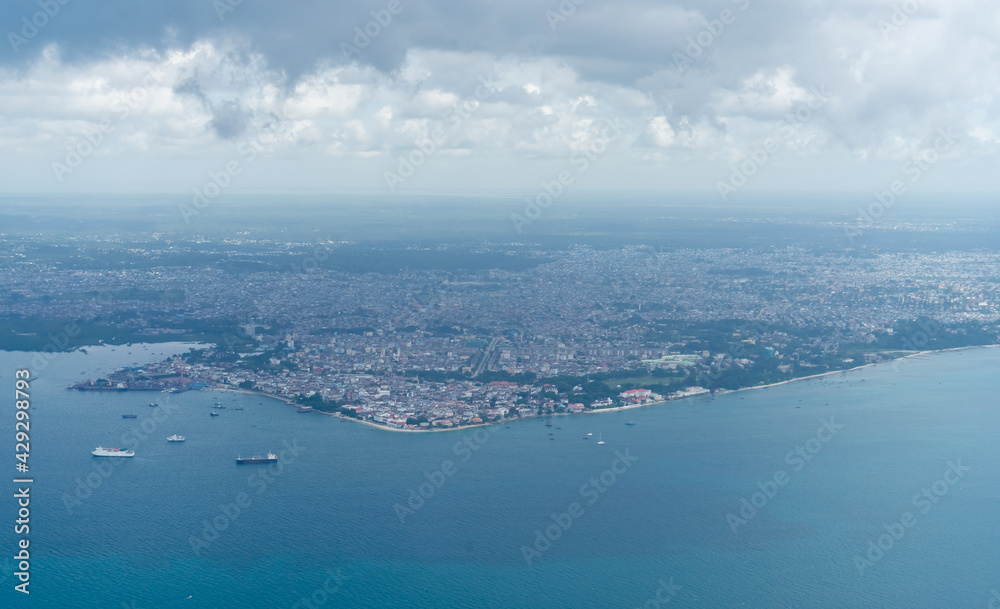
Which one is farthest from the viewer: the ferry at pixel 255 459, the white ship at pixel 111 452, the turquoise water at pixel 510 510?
the white ship at pixel 111 452

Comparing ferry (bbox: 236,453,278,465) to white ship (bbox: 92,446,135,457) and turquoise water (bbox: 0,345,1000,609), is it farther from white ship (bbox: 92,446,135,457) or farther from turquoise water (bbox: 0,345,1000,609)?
white ship (bbox: 92,446,135,457)

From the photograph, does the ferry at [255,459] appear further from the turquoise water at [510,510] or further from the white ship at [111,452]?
the white ship at [111,452]

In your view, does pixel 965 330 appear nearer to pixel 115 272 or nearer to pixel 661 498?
pixel 661 498

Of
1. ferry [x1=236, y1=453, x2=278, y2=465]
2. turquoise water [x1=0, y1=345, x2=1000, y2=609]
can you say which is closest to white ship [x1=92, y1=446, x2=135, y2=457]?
turquoise water [x1=0, y1=345, x2=1000, y2=609]

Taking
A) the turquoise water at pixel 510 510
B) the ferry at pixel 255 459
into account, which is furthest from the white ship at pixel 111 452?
the ferry at pixel 255 459

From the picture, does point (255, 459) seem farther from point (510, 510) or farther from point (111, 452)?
point (510, 510)

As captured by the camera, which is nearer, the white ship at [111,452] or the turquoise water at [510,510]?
the turquoise water at [510,510]

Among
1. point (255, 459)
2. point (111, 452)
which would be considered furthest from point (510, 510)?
point (111, 452)

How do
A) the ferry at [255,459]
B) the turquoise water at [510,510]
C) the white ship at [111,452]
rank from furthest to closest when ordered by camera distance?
the white ship at [111,452] < the ferry at [255,459] < the turquoise water at [510,510]
